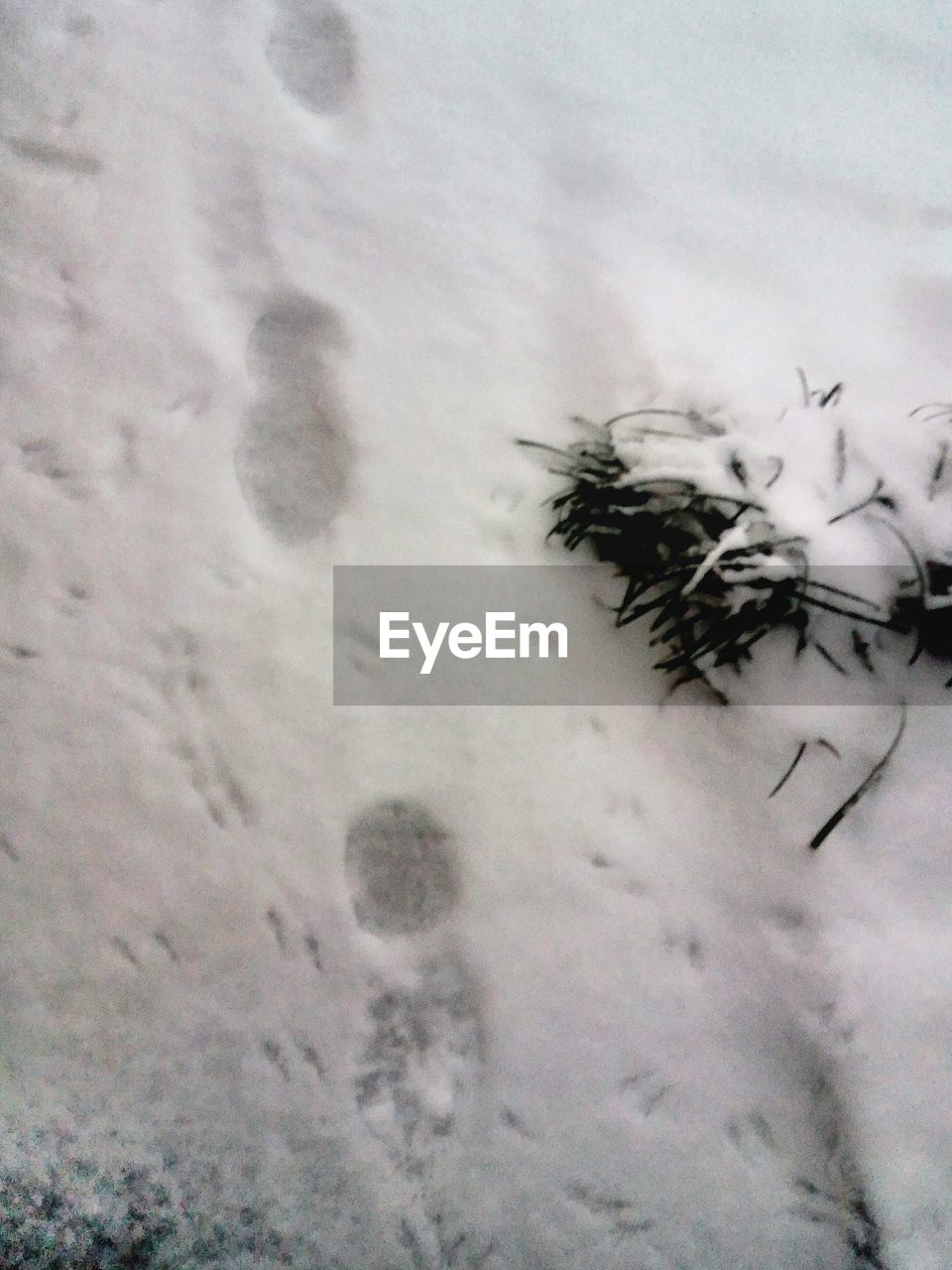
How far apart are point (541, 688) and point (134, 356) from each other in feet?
1.87

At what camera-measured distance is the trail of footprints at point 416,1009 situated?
741mm

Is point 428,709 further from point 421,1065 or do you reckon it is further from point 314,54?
point 314,54

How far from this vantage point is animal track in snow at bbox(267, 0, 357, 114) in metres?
0.97

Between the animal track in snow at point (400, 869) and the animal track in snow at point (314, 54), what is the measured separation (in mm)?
820

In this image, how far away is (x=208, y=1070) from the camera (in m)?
0.75

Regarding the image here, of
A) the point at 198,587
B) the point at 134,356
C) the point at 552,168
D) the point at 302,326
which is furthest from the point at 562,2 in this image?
the point at 198,587

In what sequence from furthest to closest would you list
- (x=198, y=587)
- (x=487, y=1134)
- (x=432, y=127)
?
(x=432, y=127)
(x=198, y=587)
(x=487, y=1134)

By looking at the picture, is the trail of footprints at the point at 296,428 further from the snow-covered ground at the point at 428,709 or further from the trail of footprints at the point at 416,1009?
the trail of footprints at the point at 416,1009

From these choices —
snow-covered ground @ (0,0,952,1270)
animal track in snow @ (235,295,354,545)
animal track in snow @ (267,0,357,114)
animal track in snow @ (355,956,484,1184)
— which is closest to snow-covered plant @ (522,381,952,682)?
snow-covered ground @ (0,0,952,1270)

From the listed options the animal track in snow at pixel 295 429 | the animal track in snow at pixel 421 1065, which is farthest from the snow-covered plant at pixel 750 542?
the animal track in snow at pixel 421 1065

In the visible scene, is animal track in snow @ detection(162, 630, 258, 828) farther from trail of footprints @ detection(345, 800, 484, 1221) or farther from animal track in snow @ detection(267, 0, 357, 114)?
animal track in snow @ detection(267, 0, 357, 114)

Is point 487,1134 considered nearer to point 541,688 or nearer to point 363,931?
point 363,931

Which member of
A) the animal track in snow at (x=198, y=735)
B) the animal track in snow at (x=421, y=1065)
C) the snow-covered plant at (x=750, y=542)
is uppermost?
the snow-covered plant at (x=750, y=542)

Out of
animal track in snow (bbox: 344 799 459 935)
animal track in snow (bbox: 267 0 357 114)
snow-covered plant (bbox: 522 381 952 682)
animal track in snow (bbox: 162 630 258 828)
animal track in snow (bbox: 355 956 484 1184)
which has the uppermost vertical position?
animal track in snow (bbox: 267 0 357 114)
